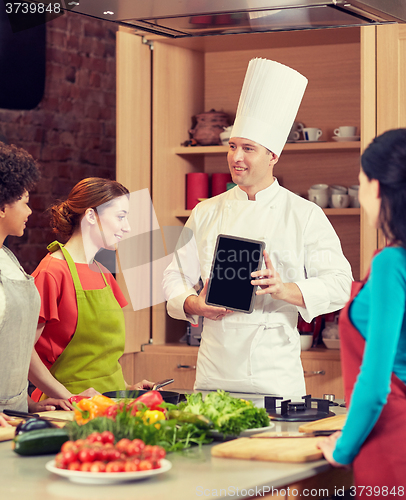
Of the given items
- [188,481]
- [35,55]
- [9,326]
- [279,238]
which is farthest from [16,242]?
[188,481]

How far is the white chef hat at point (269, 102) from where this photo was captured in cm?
230

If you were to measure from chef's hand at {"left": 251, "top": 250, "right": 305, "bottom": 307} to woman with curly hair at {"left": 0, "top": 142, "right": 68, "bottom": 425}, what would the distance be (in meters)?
0.57

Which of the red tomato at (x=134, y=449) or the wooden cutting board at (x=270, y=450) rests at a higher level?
the red tomato at (x=134, y=449)

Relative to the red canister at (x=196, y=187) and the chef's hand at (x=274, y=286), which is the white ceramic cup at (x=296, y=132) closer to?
the red canister at (x=196, y=187)

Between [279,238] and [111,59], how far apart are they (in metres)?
2.05

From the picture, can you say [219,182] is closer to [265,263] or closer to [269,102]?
[269,102]

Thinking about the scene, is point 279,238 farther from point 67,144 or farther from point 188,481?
point 67,144

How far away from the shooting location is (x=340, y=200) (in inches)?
121

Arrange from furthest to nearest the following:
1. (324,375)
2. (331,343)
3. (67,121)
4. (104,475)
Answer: (67,121), (331,343), (324,375), (104,475)

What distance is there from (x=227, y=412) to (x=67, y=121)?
2.57m

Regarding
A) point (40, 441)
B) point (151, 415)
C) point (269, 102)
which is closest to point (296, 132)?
point (269, 102)

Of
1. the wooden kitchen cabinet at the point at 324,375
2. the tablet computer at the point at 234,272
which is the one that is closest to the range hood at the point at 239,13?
the tablet computer at the point at 234,272

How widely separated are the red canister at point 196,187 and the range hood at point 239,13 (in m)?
1.38

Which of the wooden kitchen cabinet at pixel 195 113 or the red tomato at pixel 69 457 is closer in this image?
the red tomato at pixel 69 457
